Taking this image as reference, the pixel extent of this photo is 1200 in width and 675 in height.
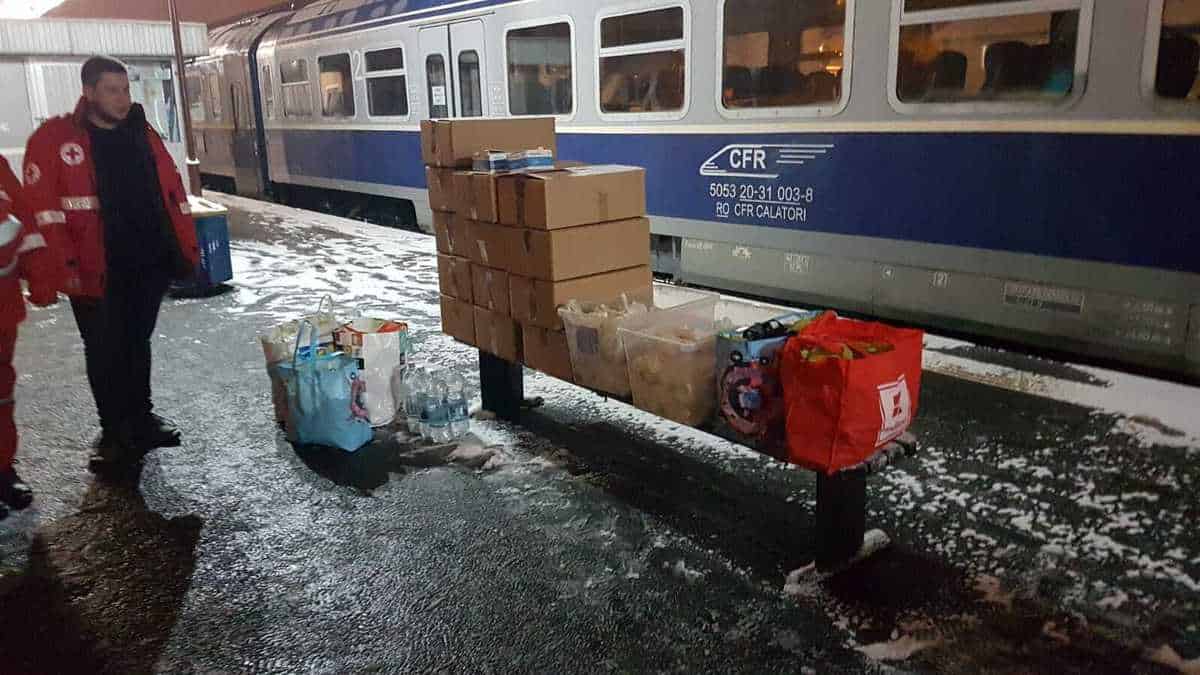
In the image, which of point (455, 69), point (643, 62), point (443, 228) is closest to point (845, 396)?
point (443, 228)

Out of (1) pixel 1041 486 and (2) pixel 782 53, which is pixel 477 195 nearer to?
(1) pixel 1041 486

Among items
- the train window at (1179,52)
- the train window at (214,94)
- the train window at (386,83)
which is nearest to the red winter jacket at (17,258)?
the train window at (1179,52)

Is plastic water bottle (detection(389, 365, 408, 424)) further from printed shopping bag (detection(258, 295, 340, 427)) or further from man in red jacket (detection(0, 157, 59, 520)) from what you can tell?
man in red jacket (detection(0, 157, 59, 520))

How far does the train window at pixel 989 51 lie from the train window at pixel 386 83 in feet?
21.6

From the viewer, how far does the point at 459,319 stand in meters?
4.78

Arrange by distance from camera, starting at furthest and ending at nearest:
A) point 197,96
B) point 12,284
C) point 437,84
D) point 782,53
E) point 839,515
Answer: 1. point 197,96
2. point 437,84
3. point 782,53
4. point 12,284
5. point 839,515

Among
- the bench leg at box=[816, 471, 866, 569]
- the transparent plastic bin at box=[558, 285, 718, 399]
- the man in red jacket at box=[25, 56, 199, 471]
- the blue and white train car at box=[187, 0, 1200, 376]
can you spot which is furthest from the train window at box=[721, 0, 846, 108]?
the man in red jacket at box=[25, 56, 199, 471]

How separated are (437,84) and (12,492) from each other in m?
7.14

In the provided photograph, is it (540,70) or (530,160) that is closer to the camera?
(530,160)

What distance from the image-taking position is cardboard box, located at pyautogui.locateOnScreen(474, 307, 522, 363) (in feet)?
14.5

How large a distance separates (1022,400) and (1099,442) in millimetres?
600

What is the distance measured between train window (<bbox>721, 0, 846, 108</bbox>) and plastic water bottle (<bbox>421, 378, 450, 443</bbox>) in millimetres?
3519

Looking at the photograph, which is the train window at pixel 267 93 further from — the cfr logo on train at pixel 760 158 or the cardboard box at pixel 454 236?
the cardboard box at pixel 454 236

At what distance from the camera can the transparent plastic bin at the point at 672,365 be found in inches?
134
